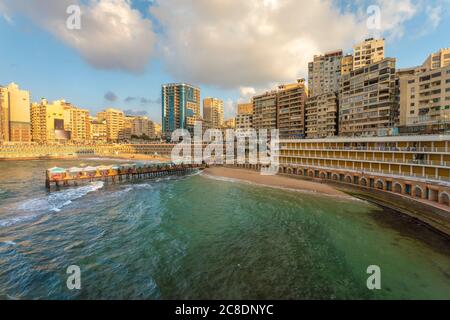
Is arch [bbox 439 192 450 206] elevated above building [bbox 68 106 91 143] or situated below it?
below

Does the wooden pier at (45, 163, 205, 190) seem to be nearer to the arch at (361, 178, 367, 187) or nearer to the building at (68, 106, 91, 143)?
the arch at (361, 178, 367, 187)

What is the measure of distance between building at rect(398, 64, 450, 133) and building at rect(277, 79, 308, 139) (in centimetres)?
3608

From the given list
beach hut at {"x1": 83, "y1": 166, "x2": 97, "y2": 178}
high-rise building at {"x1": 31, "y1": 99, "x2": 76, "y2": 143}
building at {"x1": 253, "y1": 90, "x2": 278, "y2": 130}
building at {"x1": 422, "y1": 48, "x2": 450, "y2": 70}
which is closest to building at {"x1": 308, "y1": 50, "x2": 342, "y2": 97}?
building at {"x1": 253, "y1": 90, "x2": 278, "y2": 130}

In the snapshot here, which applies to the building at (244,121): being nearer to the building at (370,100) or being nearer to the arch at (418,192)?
the building at (370,100)

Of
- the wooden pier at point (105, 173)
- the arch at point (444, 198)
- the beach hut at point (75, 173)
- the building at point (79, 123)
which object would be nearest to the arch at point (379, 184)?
the arch at point (444, 198)

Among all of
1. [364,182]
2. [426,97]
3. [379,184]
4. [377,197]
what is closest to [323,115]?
[426,97]

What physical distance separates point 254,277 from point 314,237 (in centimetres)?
962

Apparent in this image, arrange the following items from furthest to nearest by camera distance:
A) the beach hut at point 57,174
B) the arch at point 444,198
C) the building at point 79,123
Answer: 1. the building at point 79,123
2. the beach hut at point 57,174
3. the arch at point 444,198

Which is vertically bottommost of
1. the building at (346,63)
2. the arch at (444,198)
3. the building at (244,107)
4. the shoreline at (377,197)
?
the shoreline at (377,197)

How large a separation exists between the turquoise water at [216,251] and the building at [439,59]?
86.1m

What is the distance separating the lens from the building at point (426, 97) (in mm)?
54656

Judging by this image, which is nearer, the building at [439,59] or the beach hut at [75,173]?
the beach hut at [75,173]

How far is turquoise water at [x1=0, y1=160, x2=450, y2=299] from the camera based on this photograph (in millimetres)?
13859

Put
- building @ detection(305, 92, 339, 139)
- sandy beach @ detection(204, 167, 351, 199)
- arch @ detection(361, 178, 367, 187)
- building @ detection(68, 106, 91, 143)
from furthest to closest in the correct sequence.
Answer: building @ detection(68, 106, 91, 143) < building @ detection(305, 92, 339, 139) < arch @ detection(361, 178, 367, 187) < sandy beach @ detection(204, 167, 351, 199)
